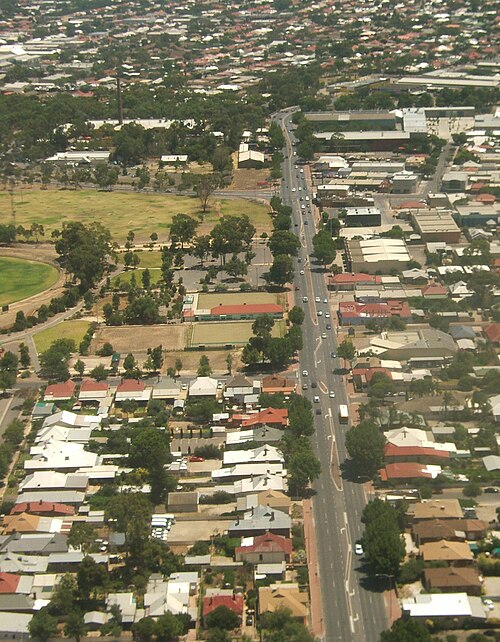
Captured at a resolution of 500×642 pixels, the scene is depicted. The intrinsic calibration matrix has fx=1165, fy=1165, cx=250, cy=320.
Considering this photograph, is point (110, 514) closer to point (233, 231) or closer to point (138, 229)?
point (233, 231)

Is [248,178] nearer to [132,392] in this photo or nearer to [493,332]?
[493,332]

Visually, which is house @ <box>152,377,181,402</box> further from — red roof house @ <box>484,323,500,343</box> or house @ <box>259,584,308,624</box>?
house @ <box>259,584,308,624</box>

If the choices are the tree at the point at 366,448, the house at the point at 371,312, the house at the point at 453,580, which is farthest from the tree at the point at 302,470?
the house at the point at 371,312

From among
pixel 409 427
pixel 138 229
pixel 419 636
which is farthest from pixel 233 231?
pixel 419 636

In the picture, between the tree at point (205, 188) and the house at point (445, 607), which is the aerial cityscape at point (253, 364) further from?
the tree at point (205, 188)

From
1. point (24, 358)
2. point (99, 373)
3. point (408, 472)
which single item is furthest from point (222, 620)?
point (24, 358)
